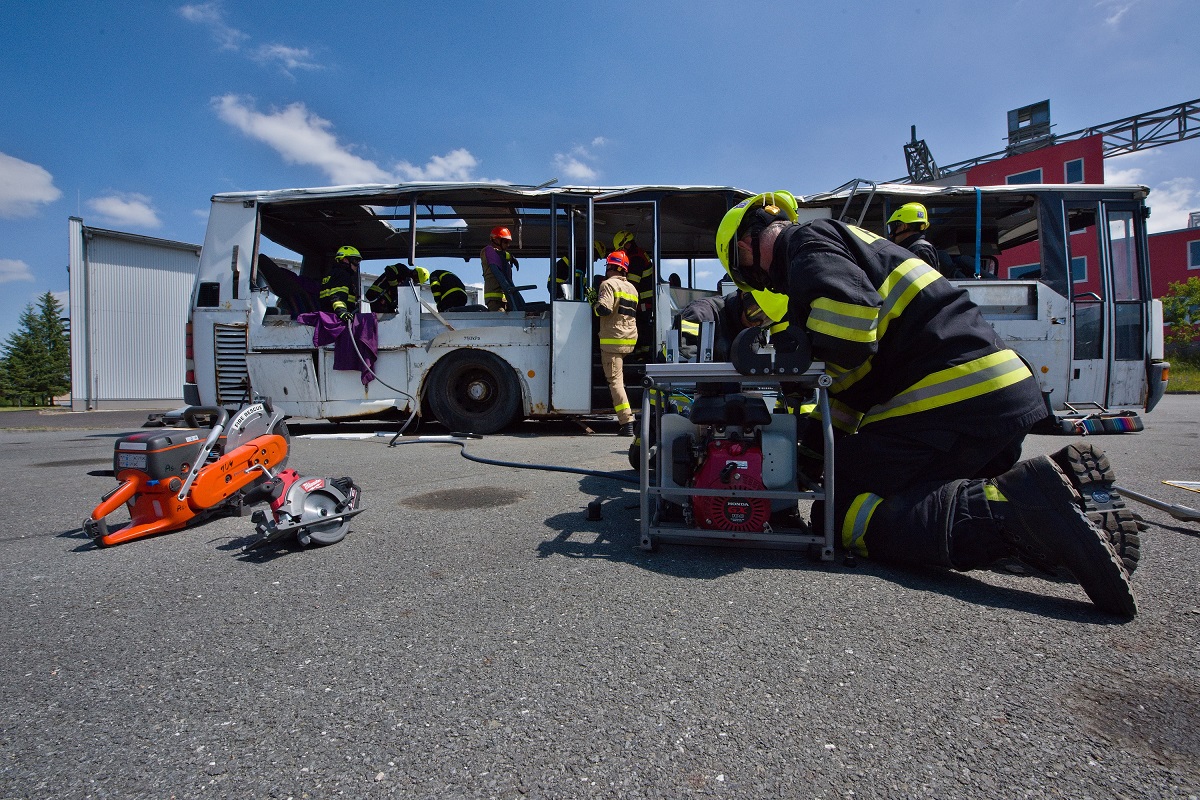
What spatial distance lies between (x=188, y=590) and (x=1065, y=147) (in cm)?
2879

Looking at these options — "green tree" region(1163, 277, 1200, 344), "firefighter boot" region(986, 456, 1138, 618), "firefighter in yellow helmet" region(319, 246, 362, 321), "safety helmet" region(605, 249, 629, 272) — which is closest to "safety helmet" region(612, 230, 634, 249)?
"safety helmet" region(605, 249, 629, 272)

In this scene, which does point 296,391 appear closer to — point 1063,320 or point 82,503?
point 82,503

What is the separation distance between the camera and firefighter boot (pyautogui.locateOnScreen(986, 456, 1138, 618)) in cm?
174

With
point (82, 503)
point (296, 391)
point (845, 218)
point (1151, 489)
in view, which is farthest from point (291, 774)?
point (845, 218)

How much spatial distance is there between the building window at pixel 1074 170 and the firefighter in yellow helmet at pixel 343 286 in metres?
26.0

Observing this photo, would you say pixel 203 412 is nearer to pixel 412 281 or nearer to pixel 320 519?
pixel 320 519

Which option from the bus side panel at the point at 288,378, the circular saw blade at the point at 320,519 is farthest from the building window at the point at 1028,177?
the circular saw blade at the point at 320,519

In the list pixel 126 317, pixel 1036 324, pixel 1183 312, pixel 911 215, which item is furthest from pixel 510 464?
pixel 1183 312

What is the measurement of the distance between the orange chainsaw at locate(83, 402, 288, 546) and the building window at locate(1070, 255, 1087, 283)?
736 cm

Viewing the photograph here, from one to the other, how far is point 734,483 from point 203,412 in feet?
8.77

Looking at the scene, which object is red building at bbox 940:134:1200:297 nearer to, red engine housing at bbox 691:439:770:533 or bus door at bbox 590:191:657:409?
bus door at bbox 590:191:657:409

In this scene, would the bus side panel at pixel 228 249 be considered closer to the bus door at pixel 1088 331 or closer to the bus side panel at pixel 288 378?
the bus side panel at pixel 288 378

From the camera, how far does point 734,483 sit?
2.35 meters

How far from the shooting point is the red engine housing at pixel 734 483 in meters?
2.35
